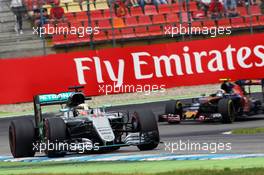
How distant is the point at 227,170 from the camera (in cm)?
1081

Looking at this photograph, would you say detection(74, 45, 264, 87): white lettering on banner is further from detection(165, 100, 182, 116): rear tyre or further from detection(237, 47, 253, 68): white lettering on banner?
detection(165, 100, 182, 116): rear tyre

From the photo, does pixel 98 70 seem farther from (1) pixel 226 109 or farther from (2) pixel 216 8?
(1) pixel 226 109

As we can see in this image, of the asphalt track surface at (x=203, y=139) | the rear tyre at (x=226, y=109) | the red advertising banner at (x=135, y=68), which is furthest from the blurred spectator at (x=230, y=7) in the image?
the rear tyre at (x=226, y=109)

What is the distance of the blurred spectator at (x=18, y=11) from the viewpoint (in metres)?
31.2

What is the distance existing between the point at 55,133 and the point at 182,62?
53.4ft

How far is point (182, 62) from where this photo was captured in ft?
99.8

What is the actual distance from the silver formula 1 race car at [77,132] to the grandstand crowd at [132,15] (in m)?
14.8

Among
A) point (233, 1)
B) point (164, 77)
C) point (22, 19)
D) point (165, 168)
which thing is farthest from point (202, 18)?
point (165, 168)

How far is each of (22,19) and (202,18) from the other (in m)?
6.74

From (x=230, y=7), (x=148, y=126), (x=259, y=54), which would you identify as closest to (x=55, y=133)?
(x=148, y=126)

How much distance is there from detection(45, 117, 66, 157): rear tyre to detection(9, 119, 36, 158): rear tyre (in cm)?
80

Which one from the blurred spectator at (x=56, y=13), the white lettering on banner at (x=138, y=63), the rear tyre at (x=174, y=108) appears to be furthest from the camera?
the blurred spectator at (x=56, y=13)

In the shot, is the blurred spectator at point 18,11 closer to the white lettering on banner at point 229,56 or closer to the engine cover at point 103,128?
the white lettering on banner at point 229,56

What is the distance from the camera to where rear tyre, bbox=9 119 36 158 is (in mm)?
15336
